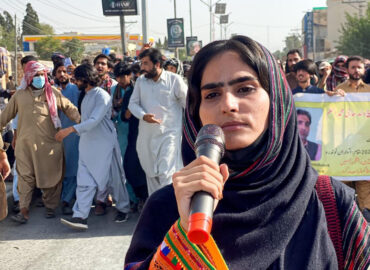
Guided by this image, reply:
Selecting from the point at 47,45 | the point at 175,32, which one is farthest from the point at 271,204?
the point at 47,45

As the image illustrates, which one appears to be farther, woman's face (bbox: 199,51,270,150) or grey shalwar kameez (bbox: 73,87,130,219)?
grey shalwar kameez (bbox: 73,87,130,219)

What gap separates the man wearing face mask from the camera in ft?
18.2

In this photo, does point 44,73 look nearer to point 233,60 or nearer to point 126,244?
point 126,244

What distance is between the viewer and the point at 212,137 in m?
1.23

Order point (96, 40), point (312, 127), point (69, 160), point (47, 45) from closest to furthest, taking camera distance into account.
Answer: point (312, 127)
point (69, 160)
point (47, 45)
point (96, 40)

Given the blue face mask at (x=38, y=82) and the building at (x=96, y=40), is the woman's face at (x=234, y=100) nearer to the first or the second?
the blue face mask at (x=38, y=82)

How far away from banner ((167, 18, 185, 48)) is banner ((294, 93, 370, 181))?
19695 millimetres

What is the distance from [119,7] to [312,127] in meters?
10.6

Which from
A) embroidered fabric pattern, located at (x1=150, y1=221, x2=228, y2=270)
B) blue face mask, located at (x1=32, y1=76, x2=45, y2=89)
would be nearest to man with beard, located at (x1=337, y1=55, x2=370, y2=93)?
blue face mask, located at (x1=32, y1=76, x2=45, y2=89)

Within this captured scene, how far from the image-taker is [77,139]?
6.27 m

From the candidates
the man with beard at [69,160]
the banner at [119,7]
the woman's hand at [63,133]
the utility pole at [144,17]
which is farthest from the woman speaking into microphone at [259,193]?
the banner at [119,7]

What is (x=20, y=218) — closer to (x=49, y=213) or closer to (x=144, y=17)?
(x=49, y=213)

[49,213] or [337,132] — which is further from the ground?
[337,132]

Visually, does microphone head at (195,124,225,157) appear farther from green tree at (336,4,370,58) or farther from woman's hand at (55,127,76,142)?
green tree at (336,4,370,58)
